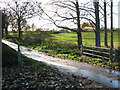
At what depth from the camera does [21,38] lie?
106 feet

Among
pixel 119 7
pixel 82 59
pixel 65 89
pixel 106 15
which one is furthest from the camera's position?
pixel 106 15

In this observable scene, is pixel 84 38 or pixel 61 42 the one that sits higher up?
pixel 84 38

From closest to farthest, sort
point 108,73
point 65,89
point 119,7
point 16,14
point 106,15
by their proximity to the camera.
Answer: point 65,89 → point 108,73 → point 119,7 → point 106,15 → point 16,14

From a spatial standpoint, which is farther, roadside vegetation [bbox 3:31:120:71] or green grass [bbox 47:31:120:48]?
green grass [bbox 47:31:120:48]

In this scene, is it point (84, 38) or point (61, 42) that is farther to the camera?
point (61, 42)

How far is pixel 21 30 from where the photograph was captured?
32969mm

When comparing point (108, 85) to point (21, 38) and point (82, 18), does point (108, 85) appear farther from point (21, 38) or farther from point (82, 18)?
point (21, 38)

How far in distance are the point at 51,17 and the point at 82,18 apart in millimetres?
3808

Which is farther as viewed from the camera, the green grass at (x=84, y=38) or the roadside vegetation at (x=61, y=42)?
the green grass at (x=84, y=38)

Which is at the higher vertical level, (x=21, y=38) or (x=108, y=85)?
(x=21, y=38)

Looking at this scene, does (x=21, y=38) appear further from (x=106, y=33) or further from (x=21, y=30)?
(x=106, y=33)

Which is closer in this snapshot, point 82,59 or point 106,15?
point 82,59

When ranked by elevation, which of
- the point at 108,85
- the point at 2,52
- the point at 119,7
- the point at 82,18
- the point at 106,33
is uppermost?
the point at 119,7

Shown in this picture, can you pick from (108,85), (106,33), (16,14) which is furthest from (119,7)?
(16,14)
